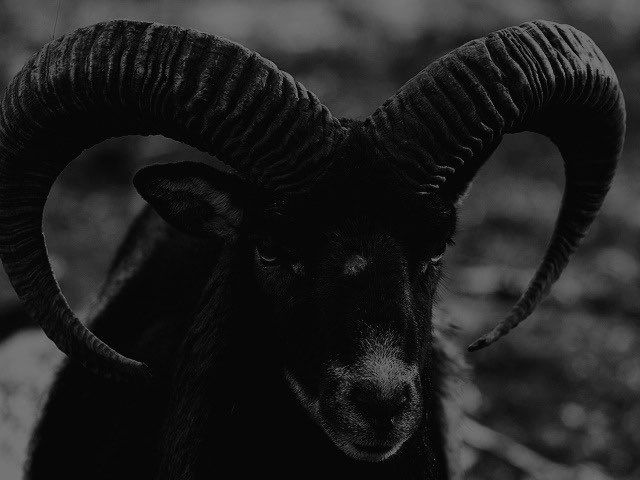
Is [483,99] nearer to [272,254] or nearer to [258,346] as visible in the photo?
[272,254]

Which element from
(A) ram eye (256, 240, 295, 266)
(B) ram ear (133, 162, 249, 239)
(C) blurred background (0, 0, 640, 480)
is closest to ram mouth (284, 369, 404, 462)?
(A) ram eye (256, 240, 295, 266)

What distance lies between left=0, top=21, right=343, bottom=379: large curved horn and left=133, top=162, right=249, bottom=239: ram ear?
0.19 meters

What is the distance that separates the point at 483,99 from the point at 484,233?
27.9 feet

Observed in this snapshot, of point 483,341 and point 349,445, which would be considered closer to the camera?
point 349,445

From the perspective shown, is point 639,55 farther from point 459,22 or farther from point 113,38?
point 113,38

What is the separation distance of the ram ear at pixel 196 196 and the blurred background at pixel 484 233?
133cm

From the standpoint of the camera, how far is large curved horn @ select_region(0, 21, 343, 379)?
4.23 meters

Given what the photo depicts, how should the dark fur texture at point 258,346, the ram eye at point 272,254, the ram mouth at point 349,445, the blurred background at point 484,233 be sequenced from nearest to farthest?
the ram mouth at point 349,445
the dark fur texture at point 258,346
the ram eye at point 272,254
the blurred background at point 484,233

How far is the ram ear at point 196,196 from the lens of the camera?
4.67 m

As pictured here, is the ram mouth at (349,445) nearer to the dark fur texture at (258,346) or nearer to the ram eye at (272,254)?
the dark fur texture at (258,346)

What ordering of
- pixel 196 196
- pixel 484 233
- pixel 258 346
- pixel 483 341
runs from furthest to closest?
pixel 484 233 → pixel 483 341 → pixel 196 196 → pixel 258 346

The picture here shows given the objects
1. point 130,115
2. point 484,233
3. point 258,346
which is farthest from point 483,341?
point 484,233

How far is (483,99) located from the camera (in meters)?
4.43

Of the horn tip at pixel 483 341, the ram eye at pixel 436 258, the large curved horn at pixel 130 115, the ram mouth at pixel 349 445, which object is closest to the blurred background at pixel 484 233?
the horn tip at pixel 483 341
